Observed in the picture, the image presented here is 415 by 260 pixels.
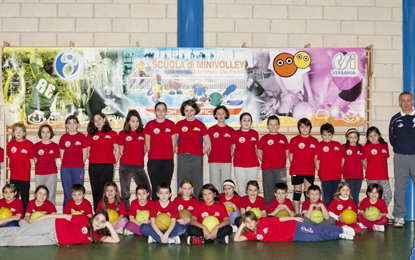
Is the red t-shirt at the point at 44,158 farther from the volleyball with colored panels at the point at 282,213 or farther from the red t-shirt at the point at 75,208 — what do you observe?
the volleyball with colored panels at the point at 282,213

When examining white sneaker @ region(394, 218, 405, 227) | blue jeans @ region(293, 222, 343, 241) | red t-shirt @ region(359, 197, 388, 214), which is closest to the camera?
blue jeans @ region(293, 222, 343, 241)

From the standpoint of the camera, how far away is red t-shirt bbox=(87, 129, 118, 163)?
5.79m

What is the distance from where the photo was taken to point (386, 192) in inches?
231

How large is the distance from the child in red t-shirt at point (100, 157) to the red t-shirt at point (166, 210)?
3.78 feet

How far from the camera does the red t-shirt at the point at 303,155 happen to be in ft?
19.3

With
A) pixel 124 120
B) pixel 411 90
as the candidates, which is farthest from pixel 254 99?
pixel 411 90

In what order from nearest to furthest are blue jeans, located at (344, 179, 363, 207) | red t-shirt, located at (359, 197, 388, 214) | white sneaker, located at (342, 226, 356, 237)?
white sneaker, located at (342, 226, 356, 237), red t-shirt, located at (359, 197, 388, 214), blue jeans, located at (344, 179, 363, 207)

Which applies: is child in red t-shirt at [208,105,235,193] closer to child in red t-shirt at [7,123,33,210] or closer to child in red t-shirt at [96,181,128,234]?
child in red t-shirt at [96,181,128,234]

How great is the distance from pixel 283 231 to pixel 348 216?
100cm

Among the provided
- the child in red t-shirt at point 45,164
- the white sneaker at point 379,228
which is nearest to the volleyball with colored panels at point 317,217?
the white sneaker at point 379,228

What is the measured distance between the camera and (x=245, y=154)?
5914mm

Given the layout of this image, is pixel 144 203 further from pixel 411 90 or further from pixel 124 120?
pixel 411 90


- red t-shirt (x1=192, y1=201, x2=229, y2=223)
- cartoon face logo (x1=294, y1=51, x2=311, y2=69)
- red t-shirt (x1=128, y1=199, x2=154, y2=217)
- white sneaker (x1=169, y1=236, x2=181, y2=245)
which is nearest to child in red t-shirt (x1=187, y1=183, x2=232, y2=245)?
red t-shirt (x1=192, y1=201, x2=229, y2=223)

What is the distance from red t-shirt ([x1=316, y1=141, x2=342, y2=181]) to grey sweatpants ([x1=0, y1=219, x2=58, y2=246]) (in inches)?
146
